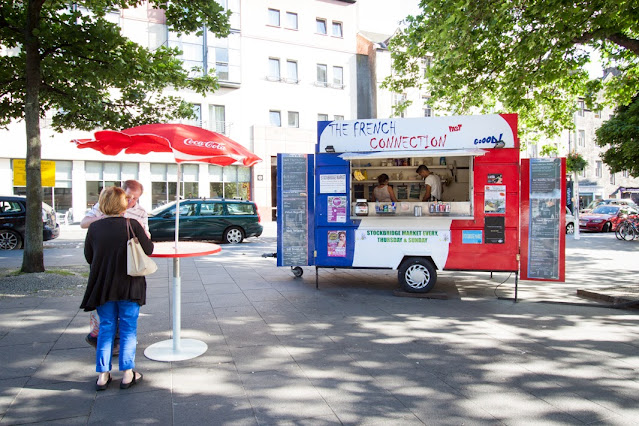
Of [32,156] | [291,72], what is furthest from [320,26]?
[32,156]

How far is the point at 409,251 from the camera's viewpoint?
7.50 meters

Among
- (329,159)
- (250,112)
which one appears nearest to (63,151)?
(250,112)

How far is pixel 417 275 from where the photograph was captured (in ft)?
24.7

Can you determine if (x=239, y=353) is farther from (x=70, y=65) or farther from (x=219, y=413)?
(x=70, y=65)

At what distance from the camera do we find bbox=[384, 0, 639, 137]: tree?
24.5 feet

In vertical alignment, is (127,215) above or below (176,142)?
below

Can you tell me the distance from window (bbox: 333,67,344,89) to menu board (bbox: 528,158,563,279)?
2522 cm

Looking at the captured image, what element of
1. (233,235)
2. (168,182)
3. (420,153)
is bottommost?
(233,235)

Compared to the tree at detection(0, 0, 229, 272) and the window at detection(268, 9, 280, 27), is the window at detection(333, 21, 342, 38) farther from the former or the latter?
the tree at detection(0, 0, 229, 272)

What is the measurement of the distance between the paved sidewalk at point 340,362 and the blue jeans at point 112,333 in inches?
9.4

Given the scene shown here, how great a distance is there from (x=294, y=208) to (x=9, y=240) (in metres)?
10.6

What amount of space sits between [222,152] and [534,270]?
544 centimetres

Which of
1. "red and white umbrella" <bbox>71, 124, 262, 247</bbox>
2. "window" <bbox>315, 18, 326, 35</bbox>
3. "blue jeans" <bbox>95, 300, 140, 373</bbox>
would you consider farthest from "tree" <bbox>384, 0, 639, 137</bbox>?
"window" <bbox>315, 18, 326, 35</bbox>

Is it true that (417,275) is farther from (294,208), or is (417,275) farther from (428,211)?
(294,208)
